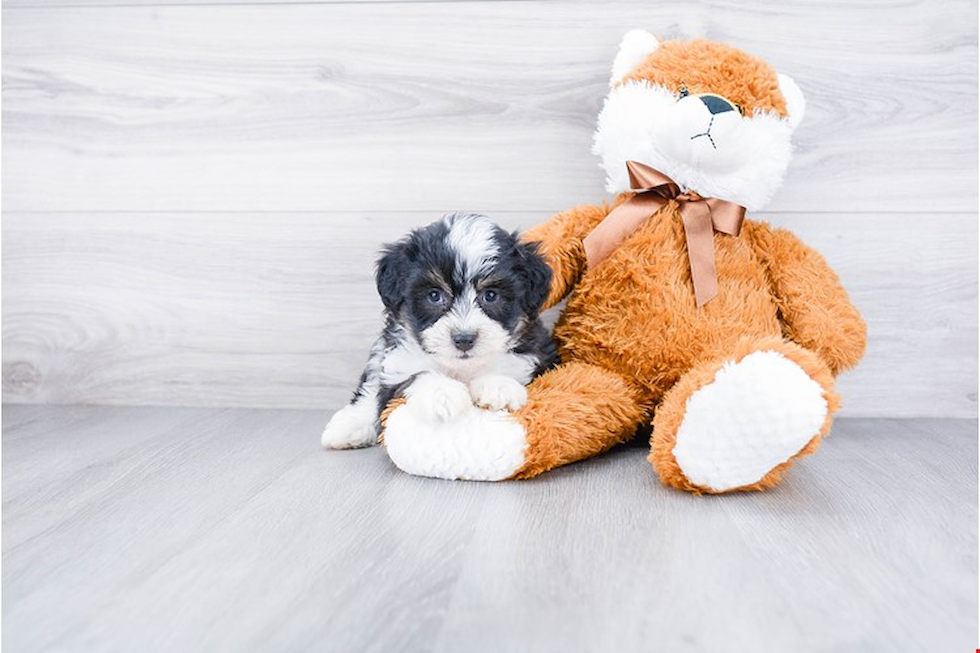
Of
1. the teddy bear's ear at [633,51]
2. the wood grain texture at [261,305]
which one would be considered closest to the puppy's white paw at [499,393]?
the wood grain texture at [261,305]

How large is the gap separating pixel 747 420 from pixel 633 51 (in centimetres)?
77

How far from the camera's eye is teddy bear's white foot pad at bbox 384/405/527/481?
1.33m

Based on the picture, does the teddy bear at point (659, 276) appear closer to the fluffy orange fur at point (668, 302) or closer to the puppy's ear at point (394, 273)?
the fluffy orange fur at point (668, 302)

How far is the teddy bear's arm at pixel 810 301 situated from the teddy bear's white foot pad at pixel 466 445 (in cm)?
60

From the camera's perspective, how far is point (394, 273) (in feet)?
4.72

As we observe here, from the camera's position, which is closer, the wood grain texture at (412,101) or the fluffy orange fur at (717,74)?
the fluffy orange fur at (717,74)

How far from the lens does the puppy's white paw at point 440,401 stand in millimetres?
1321

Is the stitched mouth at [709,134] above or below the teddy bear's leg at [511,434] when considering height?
above

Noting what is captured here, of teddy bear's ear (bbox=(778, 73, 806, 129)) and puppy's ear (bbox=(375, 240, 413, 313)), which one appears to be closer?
puppy's ear (bbox=(375, 240, 413, 313))

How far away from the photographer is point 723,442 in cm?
123

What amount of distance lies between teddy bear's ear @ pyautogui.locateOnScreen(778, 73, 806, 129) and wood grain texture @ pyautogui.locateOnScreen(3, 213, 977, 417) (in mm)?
272

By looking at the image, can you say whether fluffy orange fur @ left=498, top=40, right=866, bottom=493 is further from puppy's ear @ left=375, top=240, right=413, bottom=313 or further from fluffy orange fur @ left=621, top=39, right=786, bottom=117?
puppy's ear @ left=375, top=240, right=413, bottom=313

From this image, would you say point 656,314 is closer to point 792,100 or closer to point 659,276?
point 659,276

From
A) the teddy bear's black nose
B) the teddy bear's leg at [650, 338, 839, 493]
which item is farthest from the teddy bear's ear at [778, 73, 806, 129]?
the teddy bear's leg at [650, 338, 839, 493]
